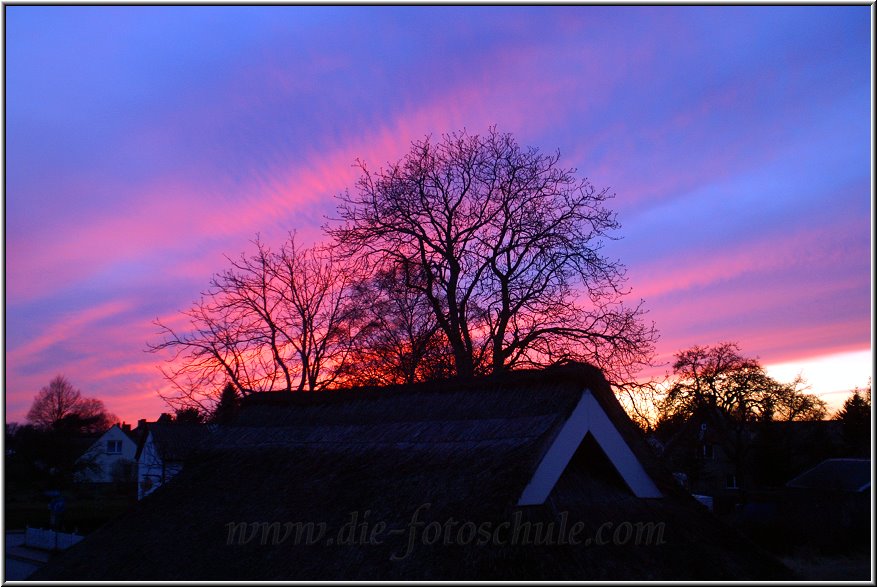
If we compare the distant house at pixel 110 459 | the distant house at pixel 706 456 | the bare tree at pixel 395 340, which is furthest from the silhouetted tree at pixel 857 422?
the distant house at pixel 110 459

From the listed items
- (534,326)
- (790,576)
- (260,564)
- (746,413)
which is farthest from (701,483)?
(260,564)

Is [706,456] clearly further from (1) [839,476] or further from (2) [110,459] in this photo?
(2) [110,459]

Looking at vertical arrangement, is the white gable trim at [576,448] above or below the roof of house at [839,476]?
below

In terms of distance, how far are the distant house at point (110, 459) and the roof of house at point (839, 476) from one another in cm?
4936

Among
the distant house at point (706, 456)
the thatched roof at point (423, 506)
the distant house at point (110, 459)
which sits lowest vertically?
the thatched roof at point (423, 506)

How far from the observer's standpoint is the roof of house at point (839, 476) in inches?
1420

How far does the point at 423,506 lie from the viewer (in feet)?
32.0

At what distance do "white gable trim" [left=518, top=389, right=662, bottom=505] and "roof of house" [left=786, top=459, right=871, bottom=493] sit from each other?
29031 mm

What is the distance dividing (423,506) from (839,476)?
121 ft

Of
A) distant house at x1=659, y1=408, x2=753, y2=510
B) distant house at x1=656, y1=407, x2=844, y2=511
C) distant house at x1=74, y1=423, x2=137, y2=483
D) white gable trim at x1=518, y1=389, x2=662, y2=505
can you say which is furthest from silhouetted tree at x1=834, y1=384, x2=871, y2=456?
distant house at x1=74, y1=423, x2=137, y2=483

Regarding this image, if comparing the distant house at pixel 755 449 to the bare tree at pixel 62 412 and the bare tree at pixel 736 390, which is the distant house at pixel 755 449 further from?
the bare tree at pixel 62 412

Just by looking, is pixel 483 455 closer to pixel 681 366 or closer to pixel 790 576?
pixel 790 576

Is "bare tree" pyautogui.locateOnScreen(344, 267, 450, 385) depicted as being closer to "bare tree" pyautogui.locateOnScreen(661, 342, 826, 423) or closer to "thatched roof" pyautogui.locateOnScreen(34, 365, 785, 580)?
"thatched roof" pyautogui.locateOnScreen(34, 365, 785, 580)

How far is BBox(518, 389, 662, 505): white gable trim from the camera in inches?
372
